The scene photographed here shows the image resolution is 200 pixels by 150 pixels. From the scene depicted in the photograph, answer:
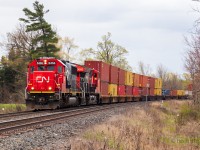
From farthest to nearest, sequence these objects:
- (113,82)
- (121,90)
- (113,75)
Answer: (121,90), (113,75), (113,82)

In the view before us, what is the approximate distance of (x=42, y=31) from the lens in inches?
2005

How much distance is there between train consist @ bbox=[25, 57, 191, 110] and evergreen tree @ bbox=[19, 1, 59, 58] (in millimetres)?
13060

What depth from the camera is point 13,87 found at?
57.7 meters

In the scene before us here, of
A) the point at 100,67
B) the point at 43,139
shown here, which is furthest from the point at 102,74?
Result: the point at 43,139

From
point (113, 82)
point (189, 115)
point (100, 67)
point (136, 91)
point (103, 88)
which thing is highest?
point (100, 67)

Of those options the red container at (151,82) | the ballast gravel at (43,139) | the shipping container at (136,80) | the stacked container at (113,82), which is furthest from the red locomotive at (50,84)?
the red container at (151,82)

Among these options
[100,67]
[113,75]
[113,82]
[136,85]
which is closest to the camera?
[100,67]

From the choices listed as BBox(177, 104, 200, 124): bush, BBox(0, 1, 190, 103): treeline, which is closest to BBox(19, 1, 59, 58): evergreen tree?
BBox(0, 1, 190, 103): treeline

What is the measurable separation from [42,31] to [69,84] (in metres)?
28.1

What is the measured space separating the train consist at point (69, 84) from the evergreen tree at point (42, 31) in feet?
42.8

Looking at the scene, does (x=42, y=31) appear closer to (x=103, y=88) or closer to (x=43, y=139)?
(x=103, y=88)

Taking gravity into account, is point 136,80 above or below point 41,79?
above

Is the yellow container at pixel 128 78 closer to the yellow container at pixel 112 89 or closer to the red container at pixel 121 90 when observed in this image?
the red container at pixel 121 90

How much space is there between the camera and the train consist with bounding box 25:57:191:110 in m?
22.3
